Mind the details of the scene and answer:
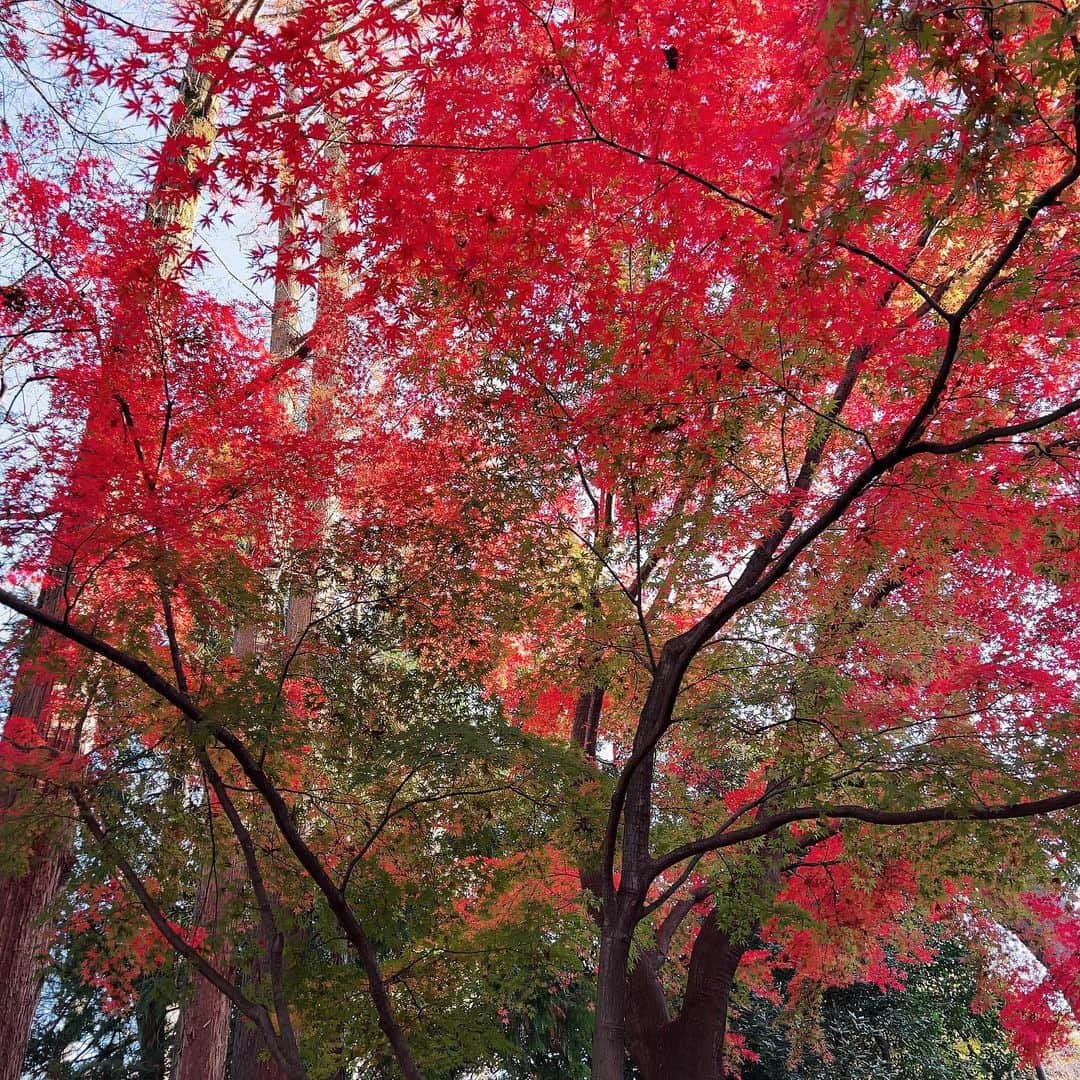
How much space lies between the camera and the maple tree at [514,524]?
184 inches

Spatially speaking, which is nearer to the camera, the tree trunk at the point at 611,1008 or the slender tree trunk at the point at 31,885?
the tree trunk at the point at 611,1008

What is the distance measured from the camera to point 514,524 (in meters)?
6.25

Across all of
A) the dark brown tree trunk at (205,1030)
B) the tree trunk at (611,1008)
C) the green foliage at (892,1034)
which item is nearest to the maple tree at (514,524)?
the tree trunk at (611,1008)

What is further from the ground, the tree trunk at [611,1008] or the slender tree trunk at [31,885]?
the slender tree trunk at [31,885]

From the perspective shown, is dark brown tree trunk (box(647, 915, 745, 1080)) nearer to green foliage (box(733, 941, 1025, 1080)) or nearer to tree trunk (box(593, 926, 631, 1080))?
tree trunk (box(593, 926, 631, 1080))

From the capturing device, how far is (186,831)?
5805mm

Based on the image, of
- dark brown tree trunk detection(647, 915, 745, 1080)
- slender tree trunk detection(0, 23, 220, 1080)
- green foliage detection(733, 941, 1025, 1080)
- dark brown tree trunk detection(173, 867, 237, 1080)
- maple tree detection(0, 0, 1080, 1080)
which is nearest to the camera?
maple tree detection(0, 0, 1080, 1080)

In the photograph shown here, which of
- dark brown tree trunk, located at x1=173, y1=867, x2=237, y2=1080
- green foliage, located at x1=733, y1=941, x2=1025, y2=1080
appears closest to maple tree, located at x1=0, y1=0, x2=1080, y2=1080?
dark brown tree trunk, located at x1=173, y1=867, x2=237, y2=1080

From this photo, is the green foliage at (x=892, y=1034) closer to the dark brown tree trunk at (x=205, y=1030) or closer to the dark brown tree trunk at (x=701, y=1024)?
the dark brown tree trunk at (x=701, y=1024)

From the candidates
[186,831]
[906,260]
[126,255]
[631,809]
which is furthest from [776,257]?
[186,831]

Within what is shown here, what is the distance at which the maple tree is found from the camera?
184 inches

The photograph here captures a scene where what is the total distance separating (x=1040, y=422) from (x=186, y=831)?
18.6 ft

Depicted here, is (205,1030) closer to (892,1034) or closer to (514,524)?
(514,524)

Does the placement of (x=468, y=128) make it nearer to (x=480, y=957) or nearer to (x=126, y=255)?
(x=126, y=255)
